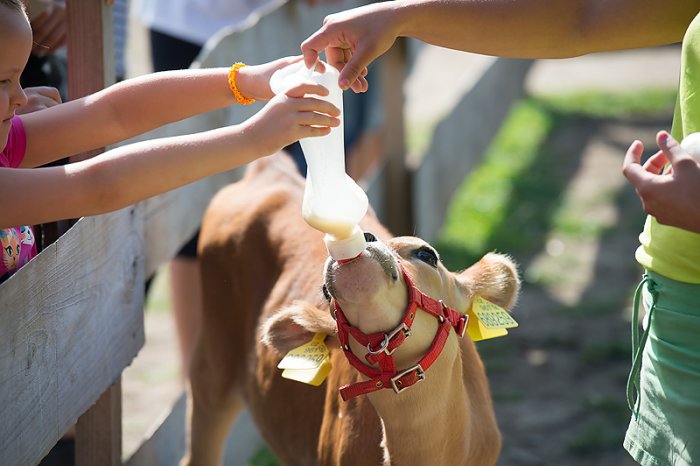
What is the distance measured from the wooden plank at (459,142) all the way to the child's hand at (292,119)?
457 centimetres

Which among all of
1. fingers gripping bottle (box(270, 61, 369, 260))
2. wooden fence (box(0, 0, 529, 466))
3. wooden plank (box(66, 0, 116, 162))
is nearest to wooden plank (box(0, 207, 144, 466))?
wooden fence (box(0, 0, 529, 466))

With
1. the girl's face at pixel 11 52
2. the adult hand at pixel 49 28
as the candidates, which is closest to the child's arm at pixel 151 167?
the girl's face at pixel 11 52

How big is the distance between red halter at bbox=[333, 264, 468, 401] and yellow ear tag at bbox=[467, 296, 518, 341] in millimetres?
162

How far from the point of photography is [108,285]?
Result: 294 cm

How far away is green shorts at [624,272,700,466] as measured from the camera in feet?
7.29

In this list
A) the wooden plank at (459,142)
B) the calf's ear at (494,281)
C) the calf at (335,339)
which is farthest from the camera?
the wooden plank at (459,142)

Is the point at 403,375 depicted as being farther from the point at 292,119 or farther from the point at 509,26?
the point at 509,26

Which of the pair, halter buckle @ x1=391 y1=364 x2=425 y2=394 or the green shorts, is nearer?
the green shorts

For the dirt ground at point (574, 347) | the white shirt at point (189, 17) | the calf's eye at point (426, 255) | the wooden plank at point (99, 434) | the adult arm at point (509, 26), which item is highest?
the adult arm at point (509, 26)

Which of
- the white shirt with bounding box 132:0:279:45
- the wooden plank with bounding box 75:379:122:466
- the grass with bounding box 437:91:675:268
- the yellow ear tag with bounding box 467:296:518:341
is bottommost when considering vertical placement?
the grass with bounding box 437:91:675:268

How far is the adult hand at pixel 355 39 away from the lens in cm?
237

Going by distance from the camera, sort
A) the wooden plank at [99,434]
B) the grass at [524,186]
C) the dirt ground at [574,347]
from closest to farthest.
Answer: the wooden plank at [99,434] → the dirt ground at [574,347] → the grass at [524,186]

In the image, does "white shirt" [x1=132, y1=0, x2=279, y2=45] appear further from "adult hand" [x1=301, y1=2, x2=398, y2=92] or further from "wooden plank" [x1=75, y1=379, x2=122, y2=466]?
Answer: "adult hand" [x1=301, y1=2, x2=398, y2=92]

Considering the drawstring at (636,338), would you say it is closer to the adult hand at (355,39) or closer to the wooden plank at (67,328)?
the adult hand at (355,39)
